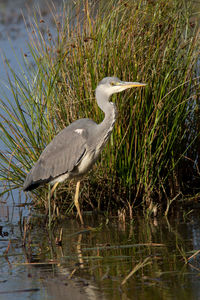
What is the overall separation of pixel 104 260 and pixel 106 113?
1675 millimetres

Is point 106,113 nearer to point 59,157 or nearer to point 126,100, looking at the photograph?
point 126,100

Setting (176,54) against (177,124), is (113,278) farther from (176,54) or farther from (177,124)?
(176,54)

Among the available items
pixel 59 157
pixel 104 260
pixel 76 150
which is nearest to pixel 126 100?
pixel 76 150

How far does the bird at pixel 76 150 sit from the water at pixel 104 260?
424 millimetres

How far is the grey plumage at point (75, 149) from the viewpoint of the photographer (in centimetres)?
535

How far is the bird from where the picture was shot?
211 inches

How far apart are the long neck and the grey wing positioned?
0.19 m

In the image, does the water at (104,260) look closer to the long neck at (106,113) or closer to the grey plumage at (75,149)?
the grey plumage at (75,149)

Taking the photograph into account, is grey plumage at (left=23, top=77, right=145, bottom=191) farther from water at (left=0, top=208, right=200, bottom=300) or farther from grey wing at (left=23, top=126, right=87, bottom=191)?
water at (left=0, top=208, right=200, bottom=300)

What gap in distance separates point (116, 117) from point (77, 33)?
100 centimetres

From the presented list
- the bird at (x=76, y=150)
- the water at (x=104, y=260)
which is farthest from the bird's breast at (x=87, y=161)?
the water at (x=104, y=260)

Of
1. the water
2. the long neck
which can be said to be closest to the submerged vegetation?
the long neck

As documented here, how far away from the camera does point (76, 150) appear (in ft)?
18.3

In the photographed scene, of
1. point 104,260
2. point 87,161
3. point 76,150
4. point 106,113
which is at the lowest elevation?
point 104,260
